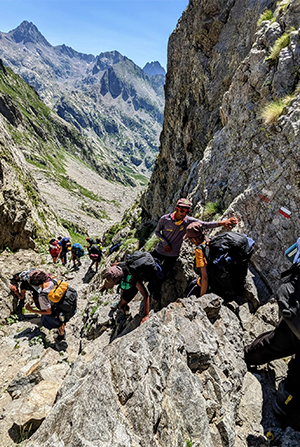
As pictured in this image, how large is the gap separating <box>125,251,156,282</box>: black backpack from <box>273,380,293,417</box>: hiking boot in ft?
14.0

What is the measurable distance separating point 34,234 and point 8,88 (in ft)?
552

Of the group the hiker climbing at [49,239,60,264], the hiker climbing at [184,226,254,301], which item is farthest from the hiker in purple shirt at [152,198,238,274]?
the hiker climbing at [49,239,60,264]

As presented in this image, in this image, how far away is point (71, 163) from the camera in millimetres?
154625

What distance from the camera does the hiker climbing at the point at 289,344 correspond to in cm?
433

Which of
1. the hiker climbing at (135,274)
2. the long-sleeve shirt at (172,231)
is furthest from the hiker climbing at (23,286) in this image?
the long-sleeve shirt at (172,231)

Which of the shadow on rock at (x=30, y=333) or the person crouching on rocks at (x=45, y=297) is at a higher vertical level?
the person crouching on rocks at (x=45, y=297)

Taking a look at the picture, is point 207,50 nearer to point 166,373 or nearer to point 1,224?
point 1,224

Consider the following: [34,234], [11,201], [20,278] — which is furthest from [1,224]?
[20,278]

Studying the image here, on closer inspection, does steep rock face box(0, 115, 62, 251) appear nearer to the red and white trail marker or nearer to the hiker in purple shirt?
the hiker in purple shirt

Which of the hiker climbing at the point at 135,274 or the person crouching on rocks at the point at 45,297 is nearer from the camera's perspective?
the hiker climbing at the point at 135,274

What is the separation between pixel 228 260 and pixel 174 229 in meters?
2.55

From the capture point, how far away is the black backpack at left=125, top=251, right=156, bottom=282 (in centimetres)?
735

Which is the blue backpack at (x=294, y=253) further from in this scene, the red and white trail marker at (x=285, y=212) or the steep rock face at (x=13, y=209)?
the steep rock face at (x=13, y=209)

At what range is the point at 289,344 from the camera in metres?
4.86
